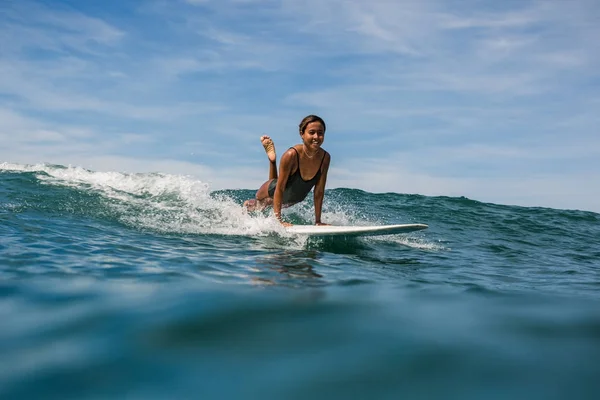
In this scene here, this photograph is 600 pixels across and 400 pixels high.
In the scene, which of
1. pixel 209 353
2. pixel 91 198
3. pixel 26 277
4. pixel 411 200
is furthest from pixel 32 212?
pixel 411 200

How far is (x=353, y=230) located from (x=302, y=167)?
1.61 m

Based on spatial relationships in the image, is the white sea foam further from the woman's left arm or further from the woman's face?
the woman's face

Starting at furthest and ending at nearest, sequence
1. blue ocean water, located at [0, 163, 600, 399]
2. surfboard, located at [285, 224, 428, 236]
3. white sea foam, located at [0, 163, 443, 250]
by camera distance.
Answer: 1. white sea foam, located at [0, 163, 443, 250]
2. surfboard, located at [285, 224, 428, 236]
3. blue ocean water, located at [0, 163, 600, 399]

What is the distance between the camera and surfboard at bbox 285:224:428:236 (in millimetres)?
7180

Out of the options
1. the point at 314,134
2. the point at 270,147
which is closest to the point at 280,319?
the point at 314,134

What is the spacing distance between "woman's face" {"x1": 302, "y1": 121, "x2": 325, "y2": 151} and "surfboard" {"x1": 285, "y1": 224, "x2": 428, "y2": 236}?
4.41 ft

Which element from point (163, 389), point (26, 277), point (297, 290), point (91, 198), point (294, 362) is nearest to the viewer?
point (163, 389)

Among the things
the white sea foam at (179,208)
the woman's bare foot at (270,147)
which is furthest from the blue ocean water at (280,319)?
the woman's bare foot at (270,147)

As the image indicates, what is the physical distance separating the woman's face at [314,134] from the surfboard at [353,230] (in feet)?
4.41

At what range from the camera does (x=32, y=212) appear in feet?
28.5

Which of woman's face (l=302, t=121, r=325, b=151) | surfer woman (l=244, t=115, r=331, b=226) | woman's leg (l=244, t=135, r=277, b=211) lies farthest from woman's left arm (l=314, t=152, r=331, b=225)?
woman's leg (l=244, t=135, r=277, b=211)

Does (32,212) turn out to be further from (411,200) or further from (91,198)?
(411,200)

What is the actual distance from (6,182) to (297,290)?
12601 mm

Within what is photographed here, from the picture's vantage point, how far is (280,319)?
2.95 meters
